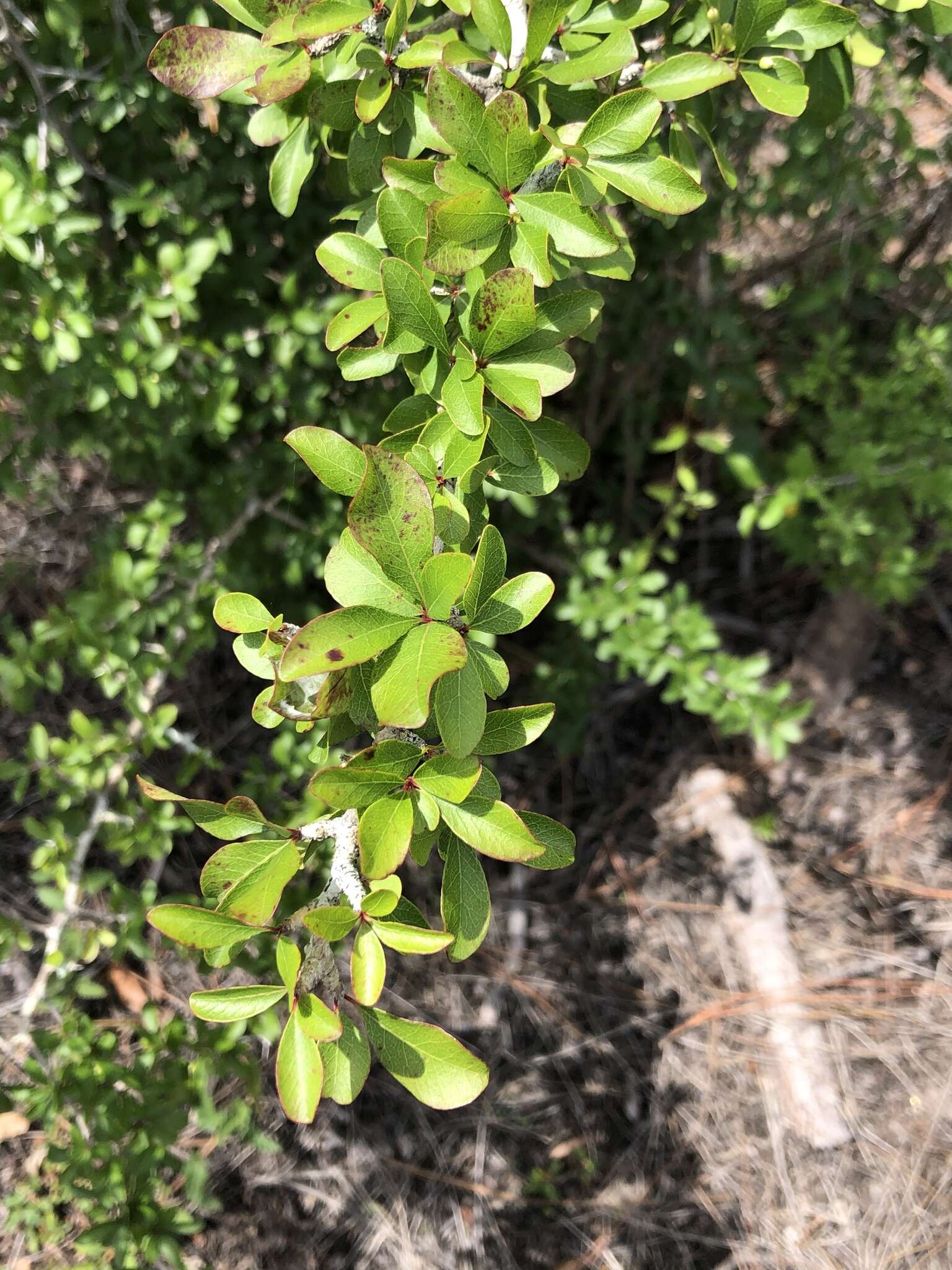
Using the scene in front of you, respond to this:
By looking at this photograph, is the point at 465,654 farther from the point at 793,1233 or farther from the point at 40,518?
the point at 793,1233

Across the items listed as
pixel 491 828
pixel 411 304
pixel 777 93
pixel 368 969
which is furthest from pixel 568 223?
pixel 368 969

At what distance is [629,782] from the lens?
7.74 ft

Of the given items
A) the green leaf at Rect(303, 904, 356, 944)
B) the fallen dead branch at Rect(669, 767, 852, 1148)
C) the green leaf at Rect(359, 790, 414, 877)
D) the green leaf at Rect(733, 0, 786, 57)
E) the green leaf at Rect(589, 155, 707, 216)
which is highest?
the green leaf at Rect(733, 0, 786, 57)

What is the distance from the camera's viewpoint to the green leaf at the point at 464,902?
0.67m

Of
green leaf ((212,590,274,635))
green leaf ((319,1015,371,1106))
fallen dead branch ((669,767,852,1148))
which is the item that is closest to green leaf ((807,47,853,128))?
green leaf ((212,590,274,635))

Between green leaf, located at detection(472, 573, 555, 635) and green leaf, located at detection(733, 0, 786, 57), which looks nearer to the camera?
green leaf, located at detection(472, 573, 555, 635)

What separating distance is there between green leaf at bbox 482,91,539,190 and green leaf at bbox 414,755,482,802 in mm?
466

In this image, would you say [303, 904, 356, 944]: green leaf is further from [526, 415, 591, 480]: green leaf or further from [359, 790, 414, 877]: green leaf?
[526, 415, 591, 480]: green leaf

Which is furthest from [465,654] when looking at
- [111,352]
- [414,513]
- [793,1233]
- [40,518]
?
[793,1233]

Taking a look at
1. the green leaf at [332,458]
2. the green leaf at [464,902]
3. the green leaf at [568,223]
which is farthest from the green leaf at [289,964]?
the green leaf at [568,223]

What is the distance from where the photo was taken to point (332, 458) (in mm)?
654

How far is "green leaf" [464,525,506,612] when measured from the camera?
619 mm

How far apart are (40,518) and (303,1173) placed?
1.56 metres

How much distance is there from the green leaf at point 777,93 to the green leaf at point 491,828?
650 millimetres
